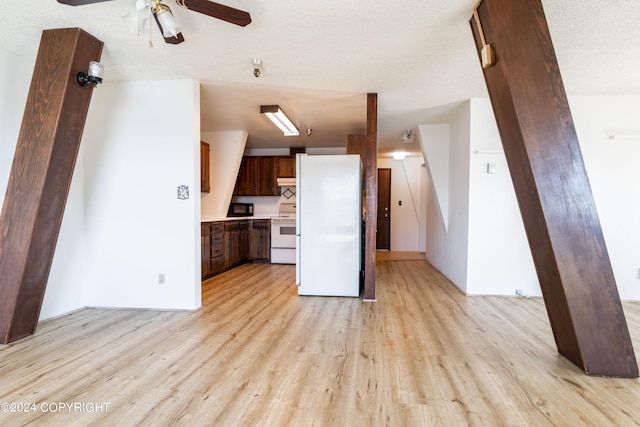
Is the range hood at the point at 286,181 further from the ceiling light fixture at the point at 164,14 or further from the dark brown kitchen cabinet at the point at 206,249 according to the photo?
the ceiling light fixture at the point at 164,14

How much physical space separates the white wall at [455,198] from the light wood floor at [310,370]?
1.07 m

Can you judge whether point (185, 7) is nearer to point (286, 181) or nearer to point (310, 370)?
point (310, 370)

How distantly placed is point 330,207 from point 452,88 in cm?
198

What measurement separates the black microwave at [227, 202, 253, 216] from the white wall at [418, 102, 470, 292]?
3.87 metres

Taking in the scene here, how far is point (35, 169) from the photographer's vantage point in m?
2.43

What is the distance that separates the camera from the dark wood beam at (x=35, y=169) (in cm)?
242

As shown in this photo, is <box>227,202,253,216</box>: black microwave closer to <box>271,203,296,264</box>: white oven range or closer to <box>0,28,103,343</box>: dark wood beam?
<box>271,203,296,264</box>: white oven range

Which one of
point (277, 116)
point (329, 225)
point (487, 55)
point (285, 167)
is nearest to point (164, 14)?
point (487, 55)

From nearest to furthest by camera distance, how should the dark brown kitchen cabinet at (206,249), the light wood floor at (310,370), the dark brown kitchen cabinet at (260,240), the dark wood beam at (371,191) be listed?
the light wood floor at (310,370) < the dark wood beam at (371,191) < the dark brown kitchen cabinet at (206,249) < the dark brown kitchen cabinet at (260,240)

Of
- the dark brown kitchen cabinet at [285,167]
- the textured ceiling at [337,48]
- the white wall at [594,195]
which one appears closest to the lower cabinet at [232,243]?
the dark brown kitchen cabinet at [285,167]

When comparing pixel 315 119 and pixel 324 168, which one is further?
pixel 315 119

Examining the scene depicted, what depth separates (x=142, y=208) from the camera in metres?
3.33

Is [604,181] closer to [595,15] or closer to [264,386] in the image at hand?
[595,15]

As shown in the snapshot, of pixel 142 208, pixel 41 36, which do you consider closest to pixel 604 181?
pixel 142 208
